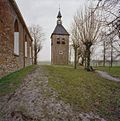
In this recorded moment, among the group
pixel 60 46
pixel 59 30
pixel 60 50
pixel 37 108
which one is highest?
pixel 59 30

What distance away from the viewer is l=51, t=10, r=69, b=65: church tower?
4188cm

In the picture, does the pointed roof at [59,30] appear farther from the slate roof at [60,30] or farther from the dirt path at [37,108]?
the dirt path at [37,108]

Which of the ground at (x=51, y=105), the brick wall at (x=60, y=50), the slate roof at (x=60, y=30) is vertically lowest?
the ground at (x=51, y=105)

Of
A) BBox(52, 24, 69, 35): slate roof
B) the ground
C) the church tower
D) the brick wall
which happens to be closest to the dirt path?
the ground

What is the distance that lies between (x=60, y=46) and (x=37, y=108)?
124ft

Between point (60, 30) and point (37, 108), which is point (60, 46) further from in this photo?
point (37, 108)

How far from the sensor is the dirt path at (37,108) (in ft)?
17.1

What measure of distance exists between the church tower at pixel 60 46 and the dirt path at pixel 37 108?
113ft

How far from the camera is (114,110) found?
6.50 meters

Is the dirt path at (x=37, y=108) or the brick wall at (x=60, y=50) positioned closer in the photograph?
the dirt path at (x=37, y=108)

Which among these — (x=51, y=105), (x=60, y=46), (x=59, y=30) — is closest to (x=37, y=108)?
(x=51, y=105)

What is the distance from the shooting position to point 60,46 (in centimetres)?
A: 4303

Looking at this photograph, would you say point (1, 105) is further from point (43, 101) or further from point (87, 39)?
point (87, 39)

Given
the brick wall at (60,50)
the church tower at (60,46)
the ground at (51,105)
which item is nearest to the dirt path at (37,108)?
the ground at (51,105)
